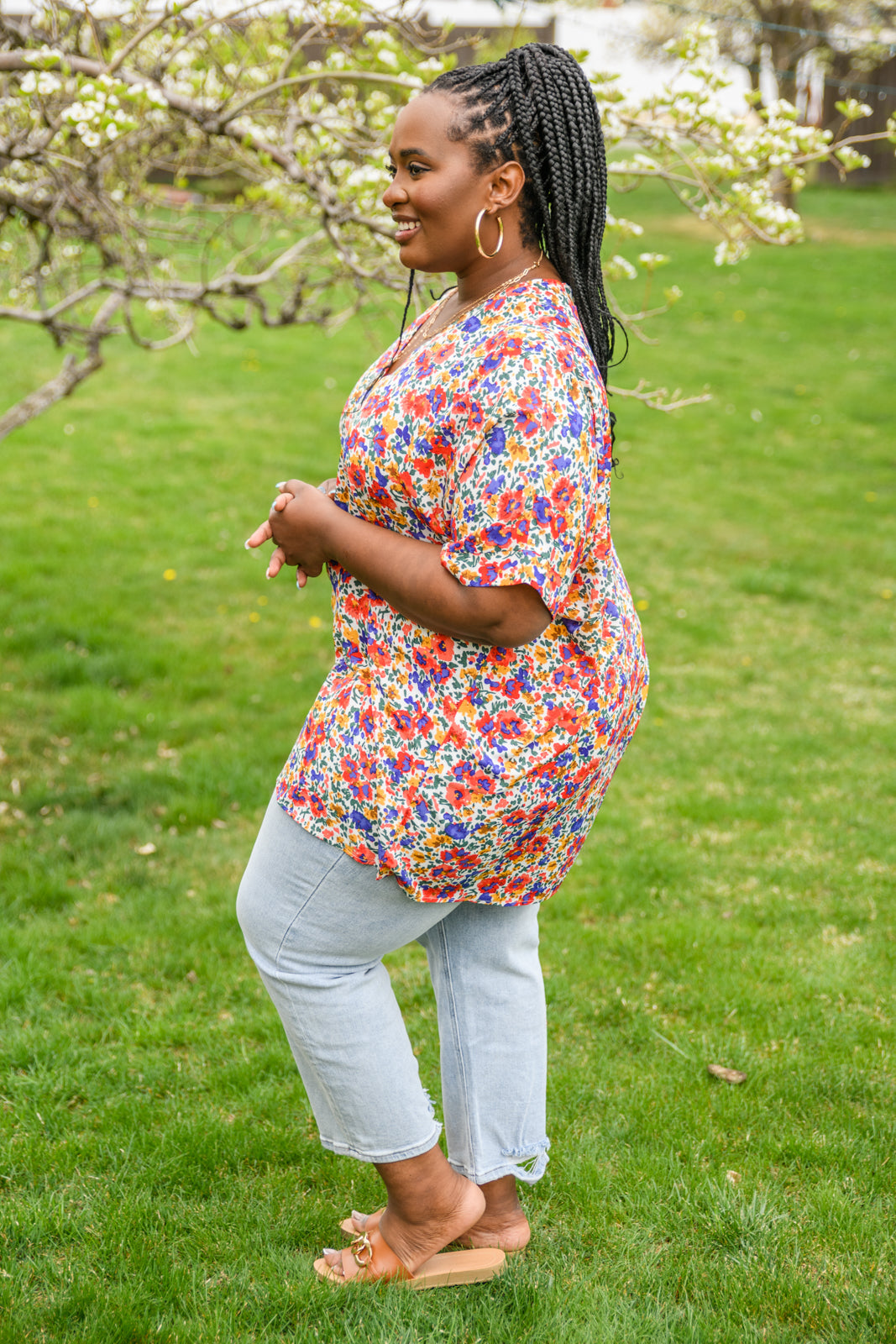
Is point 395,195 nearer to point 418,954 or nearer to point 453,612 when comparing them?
point 453,612

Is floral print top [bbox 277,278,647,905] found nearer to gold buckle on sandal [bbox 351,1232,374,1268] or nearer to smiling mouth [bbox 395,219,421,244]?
smiling mouth [bbox 395,219,421,244]

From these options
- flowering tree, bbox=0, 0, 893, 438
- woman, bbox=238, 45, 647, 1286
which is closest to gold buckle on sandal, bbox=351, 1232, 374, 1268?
woman, bbox=238, 45, 647, 1286

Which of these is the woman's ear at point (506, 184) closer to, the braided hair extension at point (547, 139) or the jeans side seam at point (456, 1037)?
the braided hair extension at point (547, 139)

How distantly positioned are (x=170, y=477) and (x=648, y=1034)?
6.45m

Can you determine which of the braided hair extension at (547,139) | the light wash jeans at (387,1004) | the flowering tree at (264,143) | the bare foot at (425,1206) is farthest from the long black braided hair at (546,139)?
the bare foot at (425,1206)

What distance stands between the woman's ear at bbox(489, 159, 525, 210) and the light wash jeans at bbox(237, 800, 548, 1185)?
1.07 meters

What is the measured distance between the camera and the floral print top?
178 centimetres

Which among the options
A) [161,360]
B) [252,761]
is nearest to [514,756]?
[252,761]

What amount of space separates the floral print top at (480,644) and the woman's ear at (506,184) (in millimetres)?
136

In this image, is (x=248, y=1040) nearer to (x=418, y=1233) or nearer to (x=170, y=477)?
(x=418, y=1233)

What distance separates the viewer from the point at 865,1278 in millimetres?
2383

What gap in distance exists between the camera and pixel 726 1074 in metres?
3.12

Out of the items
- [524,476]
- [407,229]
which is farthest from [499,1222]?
[407,229]

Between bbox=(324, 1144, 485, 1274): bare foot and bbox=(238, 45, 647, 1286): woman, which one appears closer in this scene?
bbox=(238, 45, 647, 1286): woman
